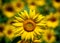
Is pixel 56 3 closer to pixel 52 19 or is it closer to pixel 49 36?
pixel 52 19

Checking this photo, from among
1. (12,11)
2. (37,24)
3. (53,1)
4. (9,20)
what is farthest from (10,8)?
(37,24)

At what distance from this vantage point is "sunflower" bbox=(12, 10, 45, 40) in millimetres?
811

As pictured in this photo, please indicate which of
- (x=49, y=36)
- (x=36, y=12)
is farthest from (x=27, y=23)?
(x=49, y=36)

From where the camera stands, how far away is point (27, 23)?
2.83 ft

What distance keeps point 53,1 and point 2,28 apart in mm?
385

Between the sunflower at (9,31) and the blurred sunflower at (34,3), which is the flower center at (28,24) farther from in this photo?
the blurred sunflower at (34,3)

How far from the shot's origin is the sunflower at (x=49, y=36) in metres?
1.45

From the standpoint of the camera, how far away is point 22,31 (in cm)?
81

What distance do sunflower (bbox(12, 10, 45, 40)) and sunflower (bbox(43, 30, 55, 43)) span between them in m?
0.61

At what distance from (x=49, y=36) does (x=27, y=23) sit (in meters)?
0.63

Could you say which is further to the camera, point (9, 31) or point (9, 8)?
point (9, 8)

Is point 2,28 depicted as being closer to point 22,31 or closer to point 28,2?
point 28,2

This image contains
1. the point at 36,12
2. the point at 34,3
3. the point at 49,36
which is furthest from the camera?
the point at 34,3

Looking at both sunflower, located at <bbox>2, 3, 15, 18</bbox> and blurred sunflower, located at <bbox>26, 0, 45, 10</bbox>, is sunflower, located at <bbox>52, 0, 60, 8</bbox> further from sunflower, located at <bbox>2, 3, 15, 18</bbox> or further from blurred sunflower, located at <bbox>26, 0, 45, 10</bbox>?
sunflower, located at <bbox>2, 3, 15, 18</bbox>
